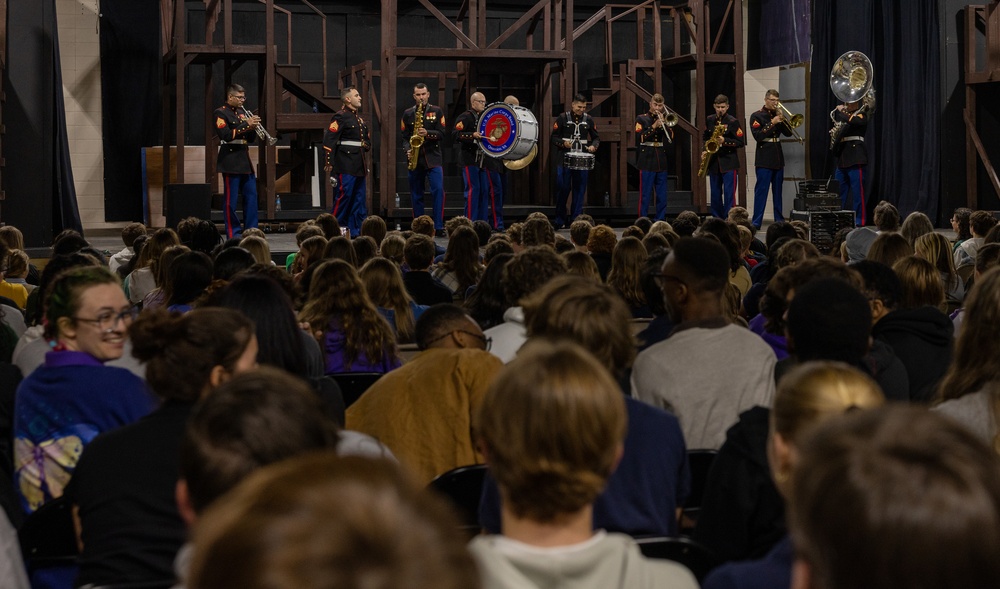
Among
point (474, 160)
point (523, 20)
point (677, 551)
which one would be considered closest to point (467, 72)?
point (523, 20)

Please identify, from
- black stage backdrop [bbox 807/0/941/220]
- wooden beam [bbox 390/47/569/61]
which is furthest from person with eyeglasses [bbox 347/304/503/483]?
black stage backdrop [bbox 807/0/941/220]

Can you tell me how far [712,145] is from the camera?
14422 millimetres

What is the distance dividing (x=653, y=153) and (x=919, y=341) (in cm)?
1097

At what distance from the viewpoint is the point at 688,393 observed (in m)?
3.07

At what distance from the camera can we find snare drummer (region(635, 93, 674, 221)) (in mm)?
14422

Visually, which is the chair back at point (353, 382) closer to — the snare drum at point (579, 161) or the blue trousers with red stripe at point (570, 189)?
the snare drum at point (579, 161)

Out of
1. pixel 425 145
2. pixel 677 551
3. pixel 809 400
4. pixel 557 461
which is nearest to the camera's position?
pixel 557 461

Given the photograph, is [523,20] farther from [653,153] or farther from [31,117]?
[31,117]

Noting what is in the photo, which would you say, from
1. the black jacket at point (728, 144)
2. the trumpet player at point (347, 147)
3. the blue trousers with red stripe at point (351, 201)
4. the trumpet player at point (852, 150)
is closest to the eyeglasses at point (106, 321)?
the trumpet player at point (347, 147)

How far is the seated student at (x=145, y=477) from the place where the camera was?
6.92 feet

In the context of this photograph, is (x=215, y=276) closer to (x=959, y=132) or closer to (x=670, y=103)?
(x=959, y=132)

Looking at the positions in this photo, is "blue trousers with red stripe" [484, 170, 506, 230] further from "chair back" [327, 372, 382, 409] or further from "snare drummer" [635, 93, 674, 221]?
"chair back" [327, 372, 382, 409]

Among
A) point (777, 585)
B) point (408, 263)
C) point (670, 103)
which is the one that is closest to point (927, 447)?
point (777, 585)

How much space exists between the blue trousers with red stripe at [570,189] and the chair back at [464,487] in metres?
11.9
